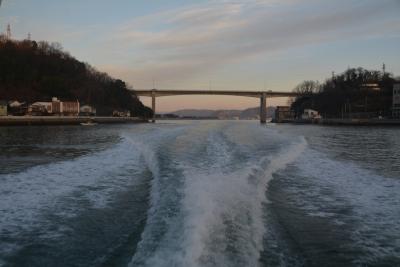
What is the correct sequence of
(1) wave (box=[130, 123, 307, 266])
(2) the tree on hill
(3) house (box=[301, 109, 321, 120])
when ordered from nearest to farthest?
(1) wave (box=[130, 123, 307, 266]), (2) the tree on hill, (3) house (box=[301, 109, 321, 120])

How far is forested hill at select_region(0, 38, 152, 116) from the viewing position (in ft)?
319

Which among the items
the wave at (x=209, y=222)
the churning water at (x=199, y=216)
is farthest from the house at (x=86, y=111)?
the wave at (x=209, y=222)

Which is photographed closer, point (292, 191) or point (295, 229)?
point (295, 229)

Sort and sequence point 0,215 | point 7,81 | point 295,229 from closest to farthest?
point 295,229 → point 0,215 → point 7,81

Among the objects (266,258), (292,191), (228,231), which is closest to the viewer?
(266,258)

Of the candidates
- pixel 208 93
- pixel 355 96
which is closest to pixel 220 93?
pixel 208 93

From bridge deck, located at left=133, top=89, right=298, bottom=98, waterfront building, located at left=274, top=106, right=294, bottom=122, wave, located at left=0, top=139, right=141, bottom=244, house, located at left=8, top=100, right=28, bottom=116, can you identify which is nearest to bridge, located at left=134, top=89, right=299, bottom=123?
bridge deck, located at left=133, top=89, right=298, bottom=98

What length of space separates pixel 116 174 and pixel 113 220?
184 inches

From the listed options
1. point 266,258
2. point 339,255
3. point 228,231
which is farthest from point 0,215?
point 339,255

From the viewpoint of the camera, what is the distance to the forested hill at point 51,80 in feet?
319

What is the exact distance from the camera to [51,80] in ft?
323

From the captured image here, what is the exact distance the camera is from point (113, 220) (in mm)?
6605

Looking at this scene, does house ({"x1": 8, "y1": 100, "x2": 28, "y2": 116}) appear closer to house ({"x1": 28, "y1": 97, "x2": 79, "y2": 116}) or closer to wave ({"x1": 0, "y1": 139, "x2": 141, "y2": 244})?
house ({"x1": 28, "y1": 97, "x2": 79, "y2": 116})

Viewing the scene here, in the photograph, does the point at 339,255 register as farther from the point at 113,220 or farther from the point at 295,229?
the point at 113,220
